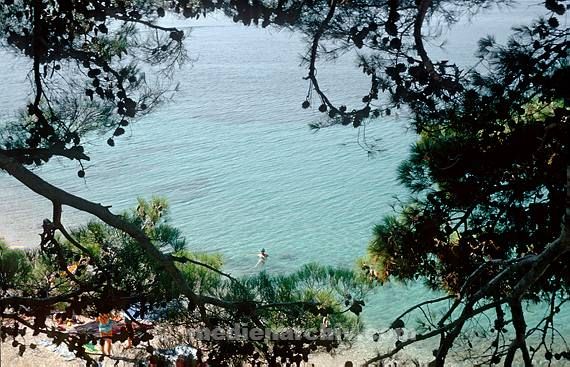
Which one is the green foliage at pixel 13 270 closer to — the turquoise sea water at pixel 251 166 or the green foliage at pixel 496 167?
the turquoise sea water at pixel 251 166

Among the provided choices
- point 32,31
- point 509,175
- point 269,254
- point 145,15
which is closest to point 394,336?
point 269,254

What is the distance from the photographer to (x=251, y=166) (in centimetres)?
368

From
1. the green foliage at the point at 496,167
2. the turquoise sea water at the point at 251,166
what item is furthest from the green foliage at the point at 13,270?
the green foliage at the point at 496,167

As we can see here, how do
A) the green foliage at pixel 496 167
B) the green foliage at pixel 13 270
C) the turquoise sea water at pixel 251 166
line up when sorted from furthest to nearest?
1. the turquoise sea water at pixel 251 166
2. the green foliage at pixel 13 270
3. the green foliage at pixel 496 167

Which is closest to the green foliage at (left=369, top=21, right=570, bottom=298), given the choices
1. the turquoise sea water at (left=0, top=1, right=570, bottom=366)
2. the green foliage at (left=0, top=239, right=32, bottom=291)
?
the turquoise sea water at (left=0, top=1, right=570, bottom=366)

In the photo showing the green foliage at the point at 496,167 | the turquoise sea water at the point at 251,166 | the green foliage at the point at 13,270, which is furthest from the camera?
the turquoise sea water at the point at 251,166

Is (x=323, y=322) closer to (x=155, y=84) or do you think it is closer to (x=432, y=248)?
(x=432, y=248)

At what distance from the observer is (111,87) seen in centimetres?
175

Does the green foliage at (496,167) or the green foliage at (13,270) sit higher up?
the green foliage at (496,167)

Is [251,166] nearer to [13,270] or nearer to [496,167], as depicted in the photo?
[13,270]

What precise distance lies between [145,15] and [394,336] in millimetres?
1441

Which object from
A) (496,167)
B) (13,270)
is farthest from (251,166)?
(496,167)

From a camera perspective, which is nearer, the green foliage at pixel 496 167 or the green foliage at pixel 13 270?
the green foliage at pixel 496 167

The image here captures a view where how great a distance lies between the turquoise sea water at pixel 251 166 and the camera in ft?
9.44
